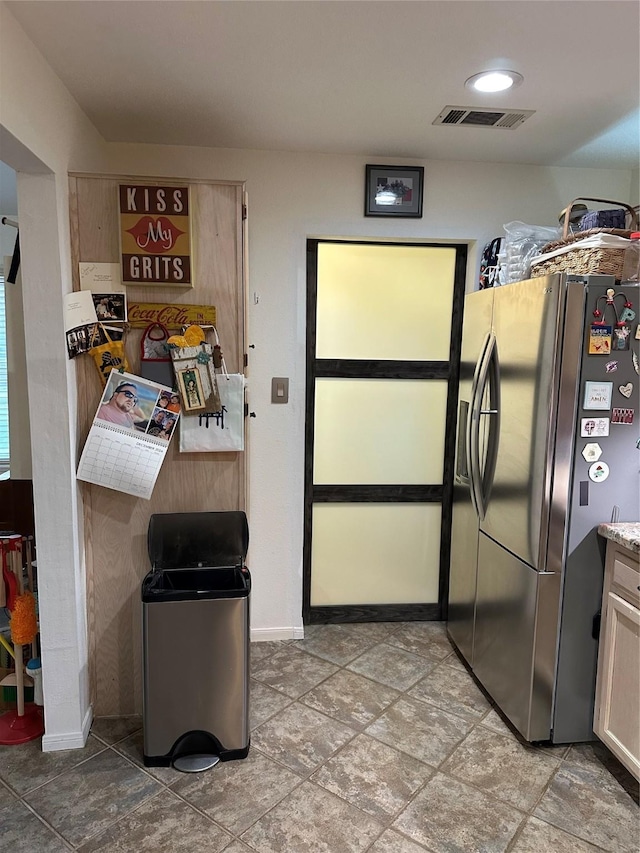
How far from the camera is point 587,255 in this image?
84.9 inches

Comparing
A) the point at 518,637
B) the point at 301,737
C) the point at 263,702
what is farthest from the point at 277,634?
the point at 518,637

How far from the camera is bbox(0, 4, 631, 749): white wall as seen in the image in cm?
210

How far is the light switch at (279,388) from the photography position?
2994 mm

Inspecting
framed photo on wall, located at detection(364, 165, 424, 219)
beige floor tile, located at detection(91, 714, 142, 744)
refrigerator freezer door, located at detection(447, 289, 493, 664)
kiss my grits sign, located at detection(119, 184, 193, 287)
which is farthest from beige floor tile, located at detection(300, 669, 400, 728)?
framed photo on wall, located at detection(364, 165, 424, 219)

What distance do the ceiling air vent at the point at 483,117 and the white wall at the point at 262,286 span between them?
1.75 ft

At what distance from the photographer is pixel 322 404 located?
322 cm

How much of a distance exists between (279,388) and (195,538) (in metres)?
0.94

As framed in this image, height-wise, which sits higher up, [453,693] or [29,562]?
[29,562]

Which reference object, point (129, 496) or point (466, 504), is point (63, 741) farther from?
point (466, 504)

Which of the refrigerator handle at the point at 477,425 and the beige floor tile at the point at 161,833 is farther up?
the refrigerator handle at the point at 477,425

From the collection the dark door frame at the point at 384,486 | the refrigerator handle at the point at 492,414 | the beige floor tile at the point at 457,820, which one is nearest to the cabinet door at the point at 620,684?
the beige floor tile at the point at 457,820

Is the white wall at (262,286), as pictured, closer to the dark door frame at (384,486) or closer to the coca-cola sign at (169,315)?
the dark door frame at (384,486)

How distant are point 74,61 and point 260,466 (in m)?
1.85

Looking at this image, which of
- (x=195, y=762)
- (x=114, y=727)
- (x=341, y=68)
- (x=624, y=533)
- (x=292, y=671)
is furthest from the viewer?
(x=292, y=671)
